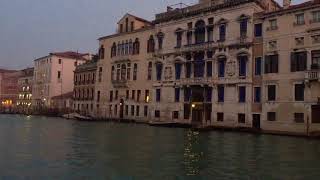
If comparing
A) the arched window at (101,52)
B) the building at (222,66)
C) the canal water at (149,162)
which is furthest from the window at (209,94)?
the canal water at (149,162)

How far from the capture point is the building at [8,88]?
89000mm

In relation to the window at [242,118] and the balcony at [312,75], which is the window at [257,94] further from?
the balcony at [312,75]

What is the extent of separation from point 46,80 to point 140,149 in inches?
2261

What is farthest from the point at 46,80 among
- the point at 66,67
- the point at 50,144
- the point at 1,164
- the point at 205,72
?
the point at 1,164

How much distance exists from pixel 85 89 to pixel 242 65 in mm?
26087

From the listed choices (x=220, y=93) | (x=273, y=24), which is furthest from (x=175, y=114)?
(x=273, y=24)

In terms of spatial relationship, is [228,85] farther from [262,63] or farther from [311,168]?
[311,168]

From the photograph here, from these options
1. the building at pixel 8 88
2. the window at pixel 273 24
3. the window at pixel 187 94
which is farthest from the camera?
the building at pixel 8 88

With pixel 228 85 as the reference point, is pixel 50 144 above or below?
below

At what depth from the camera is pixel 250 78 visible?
3350 centimetres

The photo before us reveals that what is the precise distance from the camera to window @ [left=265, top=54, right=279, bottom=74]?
105 ft

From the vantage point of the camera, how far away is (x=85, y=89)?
54.8m

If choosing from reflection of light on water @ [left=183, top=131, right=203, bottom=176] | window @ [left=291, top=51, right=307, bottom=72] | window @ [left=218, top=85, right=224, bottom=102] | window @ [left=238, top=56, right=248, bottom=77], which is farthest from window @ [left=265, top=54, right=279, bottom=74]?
reflection of light on water @ [left=183, top=131, right=203, bottom=176]

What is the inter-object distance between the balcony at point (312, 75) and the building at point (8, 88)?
70.6 meters
